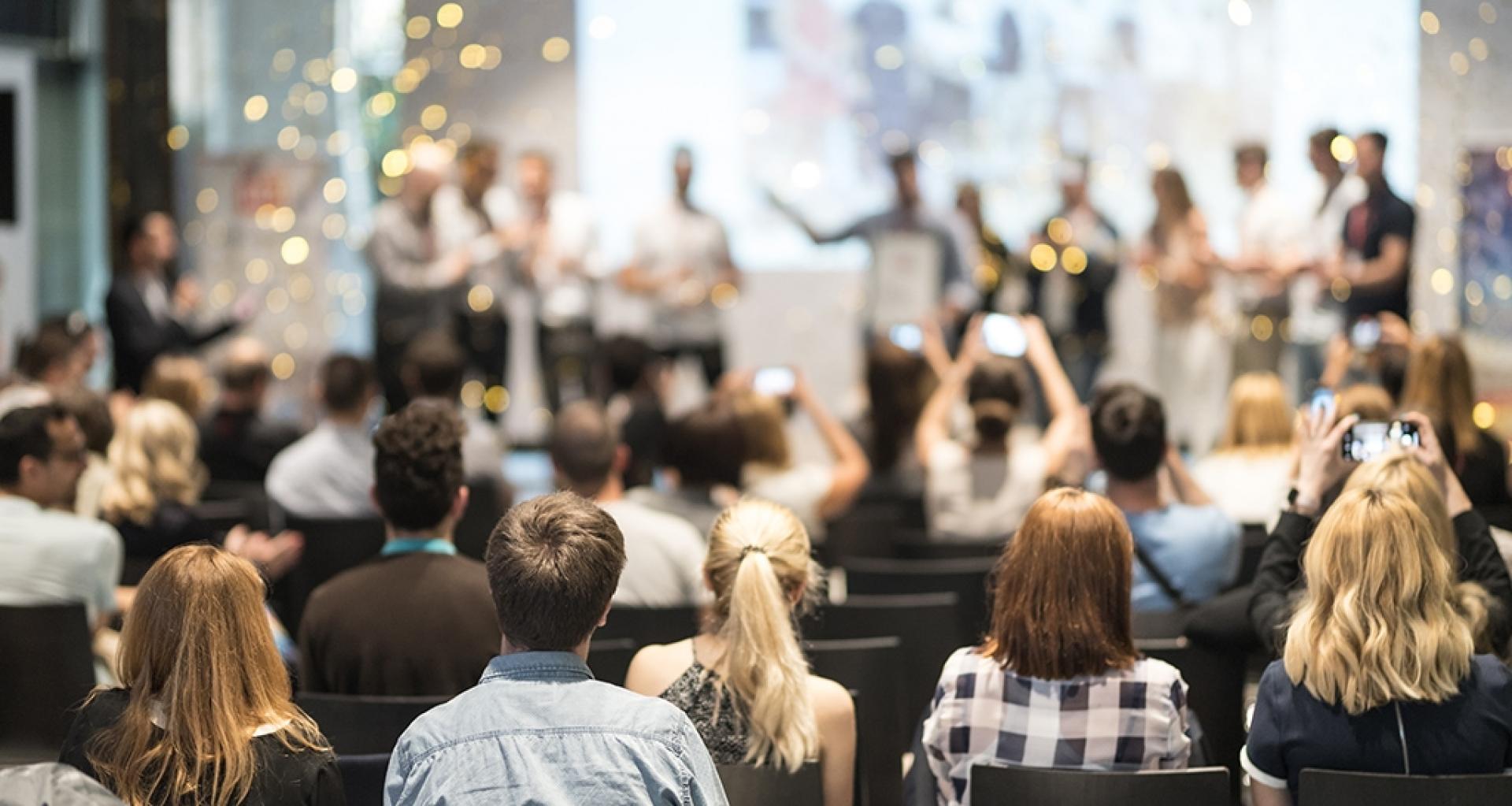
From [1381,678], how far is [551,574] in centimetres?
132

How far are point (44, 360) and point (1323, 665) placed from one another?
16.6 ft

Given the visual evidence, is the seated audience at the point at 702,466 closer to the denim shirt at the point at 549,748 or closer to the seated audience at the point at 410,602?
the seated audience at the point at 410,602

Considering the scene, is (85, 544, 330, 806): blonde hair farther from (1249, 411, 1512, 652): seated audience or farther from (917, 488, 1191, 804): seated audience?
(1249, 411, 1512, 652): seated audience

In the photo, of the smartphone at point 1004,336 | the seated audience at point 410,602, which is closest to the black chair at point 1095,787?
the seated audience at point 410,602

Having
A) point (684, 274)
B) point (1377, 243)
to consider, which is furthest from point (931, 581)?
point (684, 274)

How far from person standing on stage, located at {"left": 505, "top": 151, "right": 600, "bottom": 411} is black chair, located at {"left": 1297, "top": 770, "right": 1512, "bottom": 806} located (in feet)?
24.0

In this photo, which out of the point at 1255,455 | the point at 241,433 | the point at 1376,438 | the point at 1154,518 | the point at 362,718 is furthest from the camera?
the point at 241,433

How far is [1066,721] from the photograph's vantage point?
2818 millimetres

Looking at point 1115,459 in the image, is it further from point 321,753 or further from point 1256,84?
point 1256,84

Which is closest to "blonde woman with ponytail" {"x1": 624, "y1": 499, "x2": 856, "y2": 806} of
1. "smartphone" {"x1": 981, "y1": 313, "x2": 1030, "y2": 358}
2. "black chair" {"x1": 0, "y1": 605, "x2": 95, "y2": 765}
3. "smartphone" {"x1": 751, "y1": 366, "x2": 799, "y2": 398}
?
"black chair" {"x1": 0, "y1": 605, "x2": 95, "y2": 765}

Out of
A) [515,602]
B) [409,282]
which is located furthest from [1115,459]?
[409,282]

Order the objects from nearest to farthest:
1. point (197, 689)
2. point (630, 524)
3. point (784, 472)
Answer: point (197, 689), point (630, 524), point (784, 472)

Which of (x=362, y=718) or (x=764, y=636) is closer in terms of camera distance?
(x=764, y=636)

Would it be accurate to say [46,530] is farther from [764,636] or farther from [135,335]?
[135,335]
